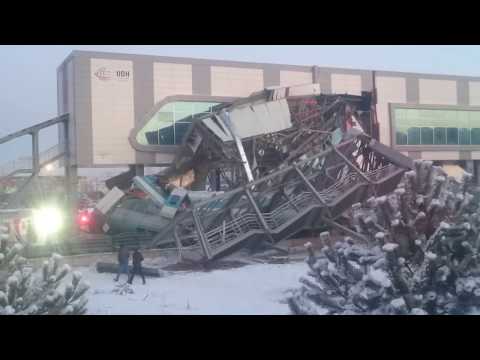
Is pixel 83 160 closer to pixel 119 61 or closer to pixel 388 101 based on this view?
pixel 119 61

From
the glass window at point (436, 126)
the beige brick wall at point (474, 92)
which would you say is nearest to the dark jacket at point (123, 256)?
the glass window at point (436, 126)

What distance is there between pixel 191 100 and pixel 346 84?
4.62 meters

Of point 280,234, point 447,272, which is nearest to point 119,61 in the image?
point 280,234

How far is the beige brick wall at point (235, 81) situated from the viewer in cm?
1266

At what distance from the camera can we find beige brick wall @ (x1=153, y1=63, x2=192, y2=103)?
43.7 feet

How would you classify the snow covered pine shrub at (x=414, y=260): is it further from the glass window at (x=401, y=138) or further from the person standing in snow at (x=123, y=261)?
the glass window at (x=401, y=138)

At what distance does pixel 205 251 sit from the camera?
11.3 m

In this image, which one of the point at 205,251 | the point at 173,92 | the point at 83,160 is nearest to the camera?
the point at 205,251

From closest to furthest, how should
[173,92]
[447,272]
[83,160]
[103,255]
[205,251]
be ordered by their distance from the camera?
[447,272] < [103,255] < [205,251] < [83,160] < [173,92]

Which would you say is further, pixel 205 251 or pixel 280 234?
pixel 280 234

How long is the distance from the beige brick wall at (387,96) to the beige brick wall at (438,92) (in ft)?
1.54

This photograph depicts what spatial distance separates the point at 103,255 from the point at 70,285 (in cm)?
257

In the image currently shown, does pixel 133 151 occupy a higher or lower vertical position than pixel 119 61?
lower
